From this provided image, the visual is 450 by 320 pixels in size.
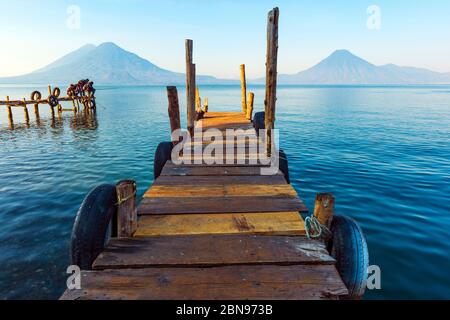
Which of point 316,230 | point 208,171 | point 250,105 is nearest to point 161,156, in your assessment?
point 208,171

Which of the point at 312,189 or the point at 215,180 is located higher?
the point at 215,180

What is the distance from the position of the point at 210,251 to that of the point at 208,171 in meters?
3.50

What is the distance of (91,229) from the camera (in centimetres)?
354

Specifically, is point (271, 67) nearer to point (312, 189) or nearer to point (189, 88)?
point (189, 88)

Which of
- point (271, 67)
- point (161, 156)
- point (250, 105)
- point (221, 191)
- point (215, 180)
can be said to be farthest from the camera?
point (250, 105)

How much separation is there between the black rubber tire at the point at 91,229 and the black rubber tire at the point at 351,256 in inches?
127

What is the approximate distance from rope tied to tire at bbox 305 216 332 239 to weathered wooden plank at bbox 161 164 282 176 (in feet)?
9.69

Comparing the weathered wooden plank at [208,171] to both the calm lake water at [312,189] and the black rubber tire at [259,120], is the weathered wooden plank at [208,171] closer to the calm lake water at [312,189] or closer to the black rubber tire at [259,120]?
the calm lake water at [312,189]

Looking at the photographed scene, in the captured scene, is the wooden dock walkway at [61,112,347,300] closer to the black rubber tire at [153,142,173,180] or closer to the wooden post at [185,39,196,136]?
the black rubber tire at [153,142,173,180]

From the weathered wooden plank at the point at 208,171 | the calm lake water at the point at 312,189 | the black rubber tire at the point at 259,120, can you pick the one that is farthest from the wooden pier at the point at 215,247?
the black rubber tire at the point at 259,120

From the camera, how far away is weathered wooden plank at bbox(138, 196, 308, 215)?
463 centimetres

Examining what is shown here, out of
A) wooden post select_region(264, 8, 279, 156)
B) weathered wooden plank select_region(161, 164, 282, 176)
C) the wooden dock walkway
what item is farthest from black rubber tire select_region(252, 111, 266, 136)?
the wooden dock walkway
